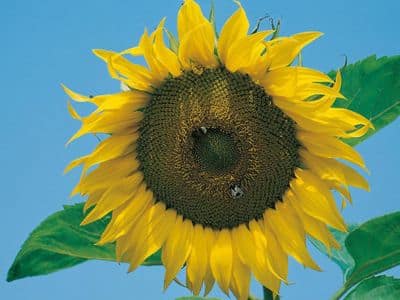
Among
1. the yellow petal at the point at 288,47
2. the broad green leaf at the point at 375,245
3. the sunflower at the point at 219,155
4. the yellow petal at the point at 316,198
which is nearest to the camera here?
the yellow petal at the point at 288,47

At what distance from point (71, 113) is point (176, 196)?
839 millimetres

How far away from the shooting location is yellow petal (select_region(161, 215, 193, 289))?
17.0 ft

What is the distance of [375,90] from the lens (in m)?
5.23

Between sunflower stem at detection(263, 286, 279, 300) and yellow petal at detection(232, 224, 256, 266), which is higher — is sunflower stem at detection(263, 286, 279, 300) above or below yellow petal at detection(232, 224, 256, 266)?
below

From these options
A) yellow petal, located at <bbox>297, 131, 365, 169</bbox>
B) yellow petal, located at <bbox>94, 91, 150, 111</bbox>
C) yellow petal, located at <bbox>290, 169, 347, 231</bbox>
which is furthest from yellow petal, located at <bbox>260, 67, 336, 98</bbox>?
yellow petal, located at <bbox>94, 91, 150, 111</bbox>

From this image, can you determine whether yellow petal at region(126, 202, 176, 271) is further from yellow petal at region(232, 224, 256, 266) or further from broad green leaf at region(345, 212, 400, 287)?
broad green leaf at region(345, 212, 400, 287)

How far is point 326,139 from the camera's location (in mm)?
4918

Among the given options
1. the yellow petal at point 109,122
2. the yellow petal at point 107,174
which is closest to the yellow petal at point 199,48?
the yellow petal at point 109,122

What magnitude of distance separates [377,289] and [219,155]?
1107 mm

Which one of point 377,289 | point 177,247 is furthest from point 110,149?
point 377,289

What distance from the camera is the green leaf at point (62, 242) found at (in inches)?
206

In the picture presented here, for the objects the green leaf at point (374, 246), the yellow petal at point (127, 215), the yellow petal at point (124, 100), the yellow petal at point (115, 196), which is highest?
the yellow petal at point (124, 100)

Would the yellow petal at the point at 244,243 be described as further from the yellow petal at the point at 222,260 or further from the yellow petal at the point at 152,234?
the yellow petal at the point at 152,234

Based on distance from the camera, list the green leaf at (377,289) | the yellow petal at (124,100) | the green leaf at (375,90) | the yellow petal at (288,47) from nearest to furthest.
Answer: the yellow petal at (288,47) → the yellow petal at (124,100) → the green leaf at (375,90) → the green leaf at (377,289)
